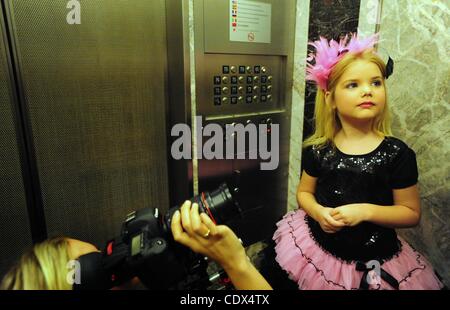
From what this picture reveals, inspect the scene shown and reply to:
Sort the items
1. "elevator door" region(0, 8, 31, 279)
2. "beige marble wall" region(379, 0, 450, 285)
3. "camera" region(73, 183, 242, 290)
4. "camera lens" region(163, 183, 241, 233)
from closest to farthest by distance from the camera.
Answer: "camera" region(73, 183, 242, 290), "camera lens" region(163, 183, 241, 233), "elevator door" region(0, 8, 31, 279), "beige marble wall" region(379, 0, 450, 285)

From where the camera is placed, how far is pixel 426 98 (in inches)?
60.6

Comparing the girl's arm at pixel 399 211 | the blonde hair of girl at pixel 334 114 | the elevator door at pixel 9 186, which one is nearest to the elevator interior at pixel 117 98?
Answer: the elevator door at pixel 9 186

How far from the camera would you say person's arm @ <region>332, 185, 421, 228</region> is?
3.76 ft

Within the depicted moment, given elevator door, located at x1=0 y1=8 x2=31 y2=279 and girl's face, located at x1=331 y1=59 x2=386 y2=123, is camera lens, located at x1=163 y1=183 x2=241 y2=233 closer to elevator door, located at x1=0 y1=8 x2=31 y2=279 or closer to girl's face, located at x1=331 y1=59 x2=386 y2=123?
girl's face, located at x1=331 y1=59 x2=386 y2=123

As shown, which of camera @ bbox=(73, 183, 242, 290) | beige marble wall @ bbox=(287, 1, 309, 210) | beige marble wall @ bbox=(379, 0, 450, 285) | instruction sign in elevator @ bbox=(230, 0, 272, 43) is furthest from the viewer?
beige marble wall @ bbox=(287, 1, 309, 210)

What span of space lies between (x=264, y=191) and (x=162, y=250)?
141cm

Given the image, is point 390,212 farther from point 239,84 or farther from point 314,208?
point 239,84

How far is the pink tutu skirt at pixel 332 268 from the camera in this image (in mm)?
1156

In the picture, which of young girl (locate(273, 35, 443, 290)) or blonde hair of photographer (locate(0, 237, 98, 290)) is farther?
young girl (locate(273, 35, 443, 290))

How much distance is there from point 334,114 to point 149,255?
1019 mm

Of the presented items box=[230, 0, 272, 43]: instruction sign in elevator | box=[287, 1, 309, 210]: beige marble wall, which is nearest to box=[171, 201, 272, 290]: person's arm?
box=[230, 0, 272, 43]: instruction sign in elevator

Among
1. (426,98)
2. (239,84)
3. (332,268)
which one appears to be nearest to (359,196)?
(332,268)

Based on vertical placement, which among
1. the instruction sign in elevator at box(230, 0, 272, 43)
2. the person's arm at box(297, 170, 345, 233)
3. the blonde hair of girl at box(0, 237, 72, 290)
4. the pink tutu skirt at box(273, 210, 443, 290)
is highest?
the instruction sign in elevator at box(230, 0, 272, 43)

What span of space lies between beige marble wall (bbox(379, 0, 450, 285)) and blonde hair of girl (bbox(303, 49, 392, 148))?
380mm
